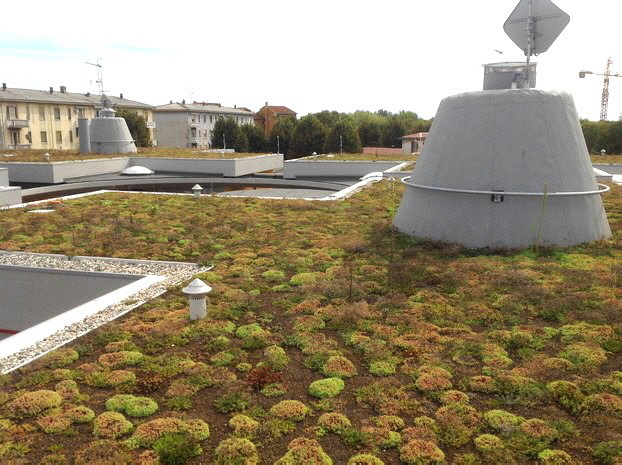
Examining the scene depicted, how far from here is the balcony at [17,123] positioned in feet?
222

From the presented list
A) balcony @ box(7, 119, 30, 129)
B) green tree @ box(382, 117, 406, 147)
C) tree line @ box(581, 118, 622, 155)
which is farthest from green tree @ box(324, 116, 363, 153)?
balcony @ box(7, 119, 30, 129)

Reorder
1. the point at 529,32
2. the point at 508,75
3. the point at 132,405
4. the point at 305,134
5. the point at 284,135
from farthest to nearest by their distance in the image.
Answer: the point at 284,135
the point at 305,134
the point at 508,75
the point at 529,32
the point at 132,405

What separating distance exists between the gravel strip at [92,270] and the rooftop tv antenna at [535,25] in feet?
34.5

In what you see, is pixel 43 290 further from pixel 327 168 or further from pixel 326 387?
pixel 327 168

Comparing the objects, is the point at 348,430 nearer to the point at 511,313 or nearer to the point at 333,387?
the point at 333,387

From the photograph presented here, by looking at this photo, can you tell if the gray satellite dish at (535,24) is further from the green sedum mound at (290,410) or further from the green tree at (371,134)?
the green tree at (371,134)

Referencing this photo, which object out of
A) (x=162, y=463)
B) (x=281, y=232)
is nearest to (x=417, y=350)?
(x=162, y=463)

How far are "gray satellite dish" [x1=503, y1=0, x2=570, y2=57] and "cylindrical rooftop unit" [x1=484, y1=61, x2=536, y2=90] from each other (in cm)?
45

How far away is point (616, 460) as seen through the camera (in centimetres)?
562

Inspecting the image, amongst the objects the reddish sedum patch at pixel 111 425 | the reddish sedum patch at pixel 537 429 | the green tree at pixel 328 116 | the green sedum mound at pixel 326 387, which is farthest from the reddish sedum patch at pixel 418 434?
the green tree at pixel 328 116

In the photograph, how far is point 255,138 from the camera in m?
82.7

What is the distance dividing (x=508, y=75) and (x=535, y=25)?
1.42 meters

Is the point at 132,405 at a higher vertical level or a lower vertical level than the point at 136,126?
lower

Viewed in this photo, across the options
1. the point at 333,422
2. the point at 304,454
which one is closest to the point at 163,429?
the point at 304,454
